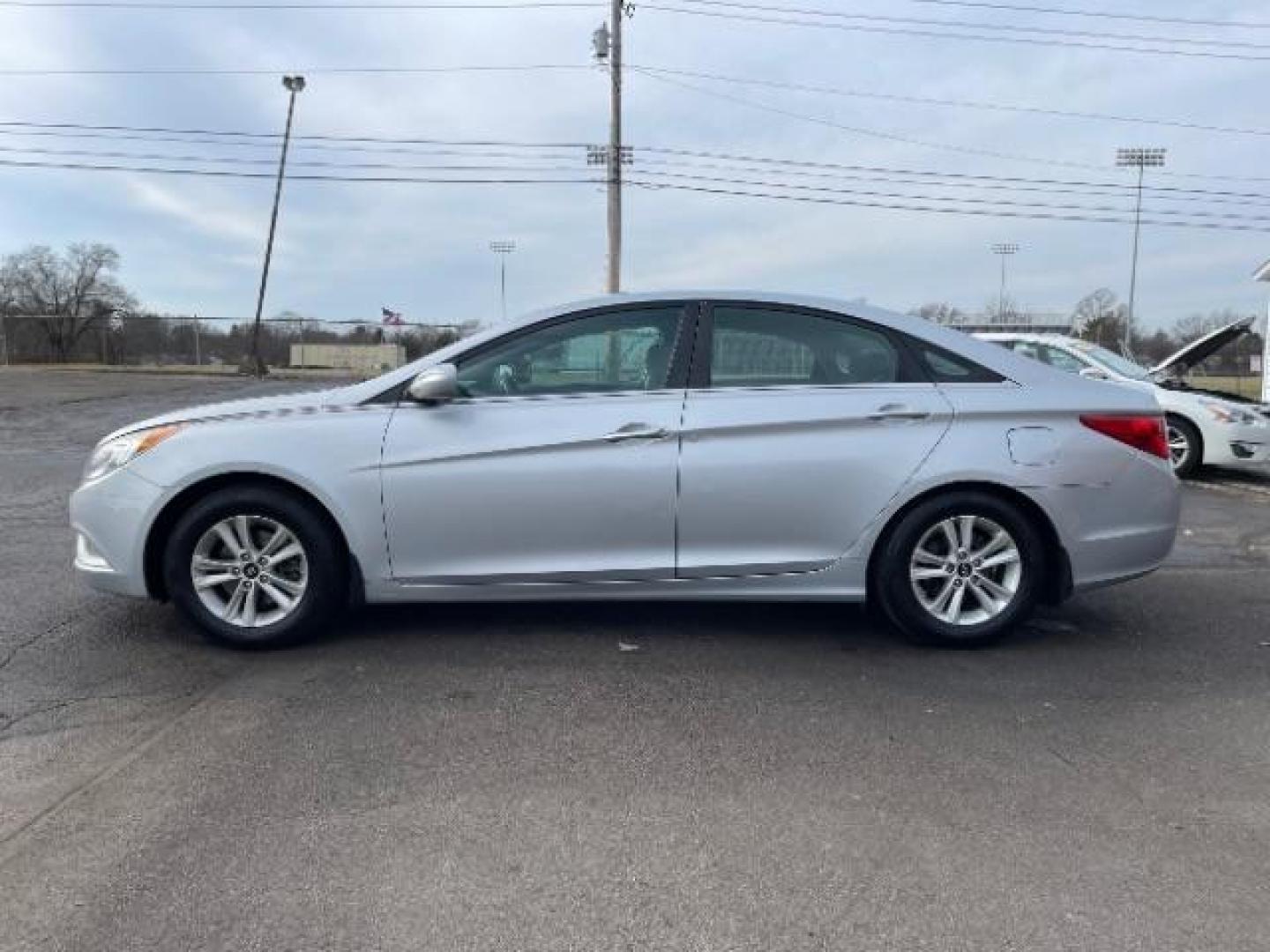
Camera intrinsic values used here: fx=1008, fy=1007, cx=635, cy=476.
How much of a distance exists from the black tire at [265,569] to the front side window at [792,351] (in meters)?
1.89

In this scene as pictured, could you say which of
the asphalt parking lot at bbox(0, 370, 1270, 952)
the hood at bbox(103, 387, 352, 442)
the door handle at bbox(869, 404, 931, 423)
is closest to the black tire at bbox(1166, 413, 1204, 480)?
the asphalt parking lot at bbox(0, 370, 1270, 952)

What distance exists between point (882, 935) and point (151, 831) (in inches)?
81.1

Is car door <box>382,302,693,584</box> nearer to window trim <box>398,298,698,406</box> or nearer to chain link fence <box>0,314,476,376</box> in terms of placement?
window trim <box>398,298,698,406</box>

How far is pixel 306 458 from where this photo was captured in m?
4.40

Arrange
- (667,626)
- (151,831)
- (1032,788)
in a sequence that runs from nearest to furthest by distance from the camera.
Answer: (151,831) < (1032,788) < (667,626)

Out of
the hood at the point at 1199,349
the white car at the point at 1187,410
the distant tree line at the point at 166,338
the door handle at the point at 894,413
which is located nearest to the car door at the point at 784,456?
the door handle at the point at 894,413

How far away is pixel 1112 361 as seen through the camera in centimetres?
1131

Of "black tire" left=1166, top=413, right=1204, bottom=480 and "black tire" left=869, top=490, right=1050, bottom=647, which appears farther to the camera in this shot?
"black tire" left=1166, top=413, right=1204, bottom=480

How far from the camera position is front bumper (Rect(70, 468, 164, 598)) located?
444cm

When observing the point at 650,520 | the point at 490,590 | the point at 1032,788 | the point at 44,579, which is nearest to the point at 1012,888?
the point at 1032,788

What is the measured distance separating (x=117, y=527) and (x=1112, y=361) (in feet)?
34.1

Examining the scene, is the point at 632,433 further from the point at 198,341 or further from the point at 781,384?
the point at 198,341

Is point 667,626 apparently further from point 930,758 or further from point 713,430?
point 930,758

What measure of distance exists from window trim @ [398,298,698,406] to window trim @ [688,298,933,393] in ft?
0.14
